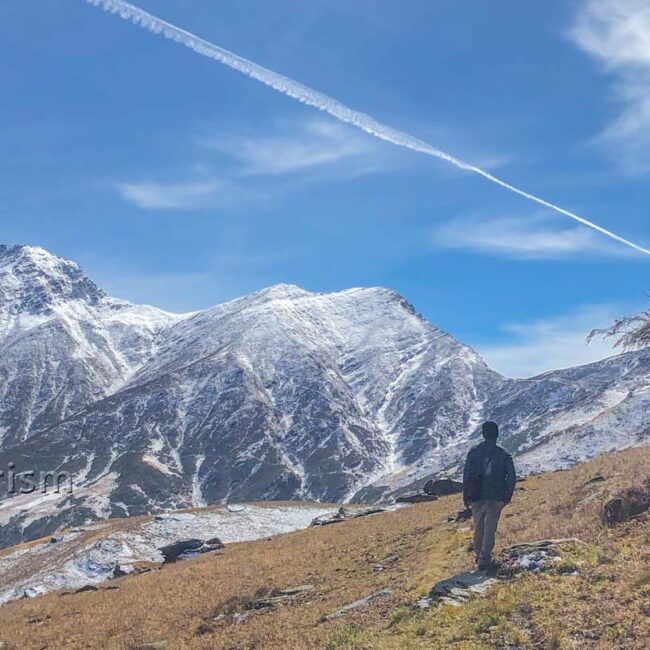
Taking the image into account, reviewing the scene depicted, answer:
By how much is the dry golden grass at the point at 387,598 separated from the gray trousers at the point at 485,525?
167cm

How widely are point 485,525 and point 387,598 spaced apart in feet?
10.7

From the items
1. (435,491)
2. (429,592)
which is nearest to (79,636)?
(429,592)

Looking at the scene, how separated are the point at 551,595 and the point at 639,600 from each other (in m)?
1.88

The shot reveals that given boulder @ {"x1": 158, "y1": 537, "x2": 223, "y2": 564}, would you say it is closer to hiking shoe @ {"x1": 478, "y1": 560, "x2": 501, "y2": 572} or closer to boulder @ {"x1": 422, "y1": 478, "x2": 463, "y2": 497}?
boulder @ {"x1": 422, "y1": 478, "x2": 463, "y2": 497}

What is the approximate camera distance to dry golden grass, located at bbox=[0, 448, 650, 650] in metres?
13.7

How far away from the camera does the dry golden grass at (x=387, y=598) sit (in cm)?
1372

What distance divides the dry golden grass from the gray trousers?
5.49 feet

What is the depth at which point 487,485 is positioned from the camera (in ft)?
61.0

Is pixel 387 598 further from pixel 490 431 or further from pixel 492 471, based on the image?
pixel 490 431

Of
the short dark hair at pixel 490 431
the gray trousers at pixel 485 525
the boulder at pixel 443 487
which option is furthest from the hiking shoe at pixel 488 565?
the boulder at pixel 443 487

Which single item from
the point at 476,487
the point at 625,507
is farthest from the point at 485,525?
the point at 625,507

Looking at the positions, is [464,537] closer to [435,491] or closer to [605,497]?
[605,497]

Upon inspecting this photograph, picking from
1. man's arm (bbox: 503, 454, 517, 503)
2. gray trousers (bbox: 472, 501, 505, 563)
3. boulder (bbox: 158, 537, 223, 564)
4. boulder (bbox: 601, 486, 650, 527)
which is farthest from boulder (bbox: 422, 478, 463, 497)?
man's arm (bbox: 503, 454, 517, 503)

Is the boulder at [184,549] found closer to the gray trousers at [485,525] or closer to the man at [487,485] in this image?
the gray trousers at [485,525]
